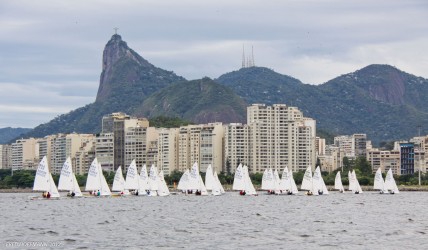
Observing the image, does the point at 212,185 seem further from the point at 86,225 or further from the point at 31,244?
the point at 31,244

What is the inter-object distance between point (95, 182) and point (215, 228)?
7321 cm

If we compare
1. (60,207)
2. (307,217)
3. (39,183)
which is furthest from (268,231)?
(39,183)

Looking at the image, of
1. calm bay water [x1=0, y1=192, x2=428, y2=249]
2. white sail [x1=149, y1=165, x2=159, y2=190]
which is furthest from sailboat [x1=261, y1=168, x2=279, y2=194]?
calm bay water [x1=0, y1=192, x2=428, y2=249]

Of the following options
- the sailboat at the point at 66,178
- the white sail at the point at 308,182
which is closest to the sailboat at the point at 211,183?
the white sail at the point at 308,182

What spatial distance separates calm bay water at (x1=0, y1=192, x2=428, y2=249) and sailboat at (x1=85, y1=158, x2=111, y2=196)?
98.8 ft

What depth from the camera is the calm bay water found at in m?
71.6

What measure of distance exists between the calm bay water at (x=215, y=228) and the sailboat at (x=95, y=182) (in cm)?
3012

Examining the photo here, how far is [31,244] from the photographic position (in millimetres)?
69188

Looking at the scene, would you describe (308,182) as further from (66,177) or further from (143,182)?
(66,177)

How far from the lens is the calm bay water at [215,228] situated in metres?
71.6

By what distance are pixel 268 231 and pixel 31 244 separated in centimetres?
2227

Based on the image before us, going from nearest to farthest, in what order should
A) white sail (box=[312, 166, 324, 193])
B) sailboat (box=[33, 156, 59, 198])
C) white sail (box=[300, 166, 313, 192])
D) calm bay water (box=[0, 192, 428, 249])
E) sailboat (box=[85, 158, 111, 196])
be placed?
calm bay water (box=[0, 192, 428, 249])
sailboat (box=[33, 156, 59, 198])
sailboat (box=[85, 158, 111, 196])
white sail (box=[300, 166, 313, 192])
white sail (box=[312, 166, 324, 193])

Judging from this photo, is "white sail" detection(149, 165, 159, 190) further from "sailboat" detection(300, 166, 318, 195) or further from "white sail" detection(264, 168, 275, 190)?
"sailboat" detection(300, 166, 318, 195)

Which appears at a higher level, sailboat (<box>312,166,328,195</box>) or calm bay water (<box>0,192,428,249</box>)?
sailboat (<box>312,166,328,195</box>)
